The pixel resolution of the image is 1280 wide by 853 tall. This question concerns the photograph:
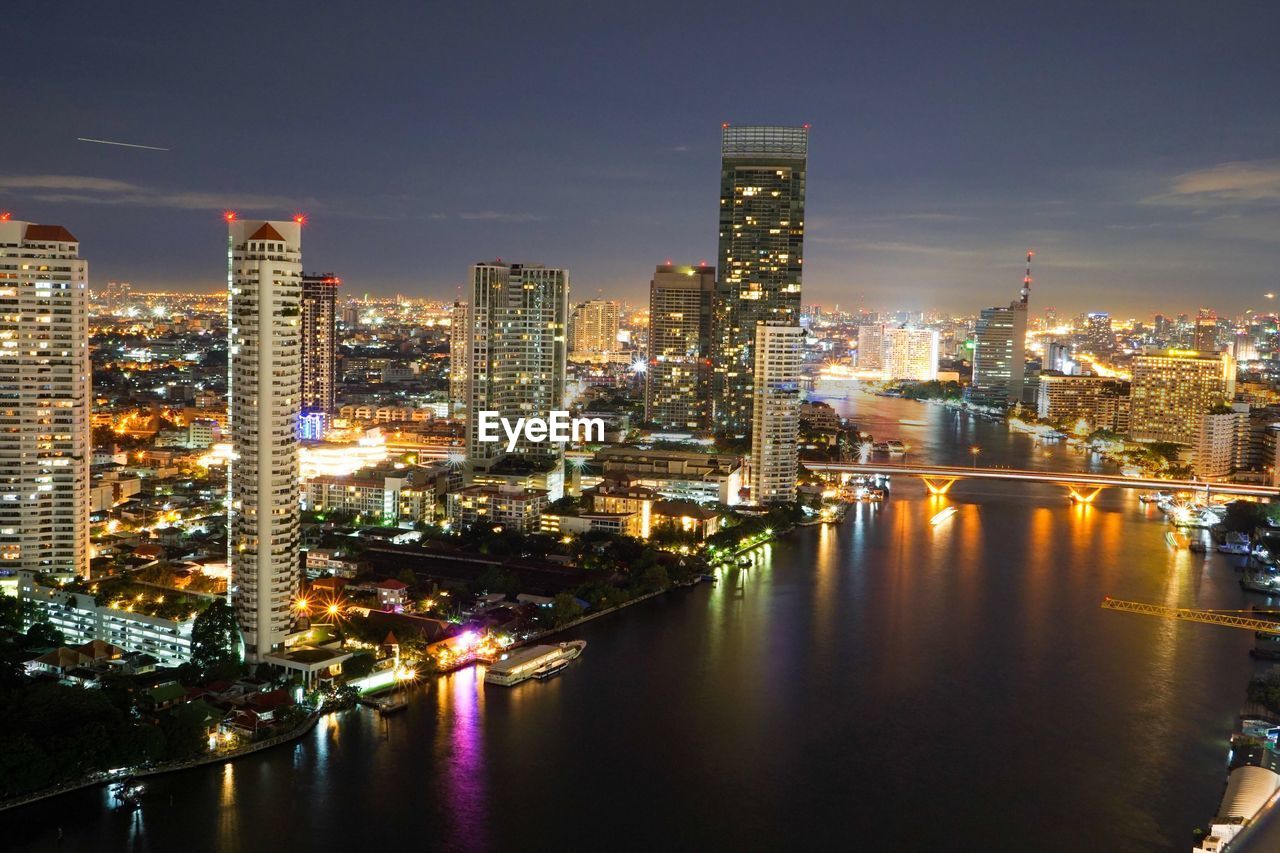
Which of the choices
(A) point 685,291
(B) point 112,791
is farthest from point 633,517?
(A) point 685,291

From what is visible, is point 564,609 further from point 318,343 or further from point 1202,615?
point 318,343

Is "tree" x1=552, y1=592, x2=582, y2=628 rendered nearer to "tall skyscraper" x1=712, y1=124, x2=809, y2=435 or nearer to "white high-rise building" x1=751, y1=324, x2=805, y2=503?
"white high-rise building" x1=751, y1=324, x2=805, y2=503

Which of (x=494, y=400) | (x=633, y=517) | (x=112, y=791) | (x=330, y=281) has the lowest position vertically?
(x=112, y=791)

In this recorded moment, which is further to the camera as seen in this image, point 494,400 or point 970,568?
point 494,400

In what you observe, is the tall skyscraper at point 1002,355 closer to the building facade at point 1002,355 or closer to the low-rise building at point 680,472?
the building facade at point 1002,355

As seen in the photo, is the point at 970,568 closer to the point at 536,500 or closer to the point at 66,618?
the point at 536,500

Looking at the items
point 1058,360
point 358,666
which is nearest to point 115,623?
point 358,666
